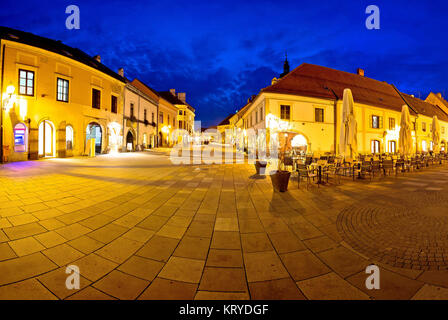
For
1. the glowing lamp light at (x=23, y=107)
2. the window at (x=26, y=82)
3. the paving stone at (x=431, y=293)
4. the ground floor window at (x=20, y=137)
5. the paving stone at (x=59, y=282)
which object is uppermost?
the window at (x=26, y=82)

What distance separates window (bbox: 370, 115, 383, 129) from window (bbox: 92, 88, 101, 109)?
1145 inches

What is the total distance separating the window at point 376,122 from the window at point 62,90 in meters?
30.4

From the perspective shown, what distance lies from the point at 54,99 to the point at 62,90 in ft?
3.93

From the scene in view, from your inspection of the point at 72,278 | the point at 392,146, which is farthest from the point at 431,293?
the point at 392,146

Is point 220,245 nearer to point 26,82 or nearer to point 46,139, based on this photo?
point 26,82

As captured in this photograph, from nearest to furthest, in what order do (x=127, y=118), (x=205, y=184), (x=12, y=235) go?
(x=12, y=235)
(x=205, y=184)
(x=127, y=118)

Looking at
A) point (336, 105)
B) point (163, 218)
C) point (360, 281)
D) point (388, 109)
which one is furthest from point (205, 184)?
point (388, 109)

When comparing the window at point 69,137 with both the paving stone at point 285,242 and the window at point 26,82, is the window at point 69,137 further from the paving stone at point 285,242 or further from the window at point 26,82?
the paving stone at point 285,242

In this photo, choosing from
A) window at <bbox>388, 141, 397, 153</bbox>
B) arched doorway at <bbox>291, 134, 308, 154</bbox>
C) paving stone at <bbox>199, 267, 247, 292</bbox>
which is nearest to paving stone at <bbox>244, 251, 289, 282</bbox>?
paving stone at <bbox>199, 267, 247, 292</bbox>

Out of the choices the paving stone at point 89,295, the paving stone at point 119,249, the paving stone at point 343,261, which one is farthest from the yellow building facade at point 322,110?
the paving stone at point 89,295

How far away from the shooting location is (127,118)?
950 inches

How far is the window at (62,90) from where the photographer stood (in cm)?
1566
